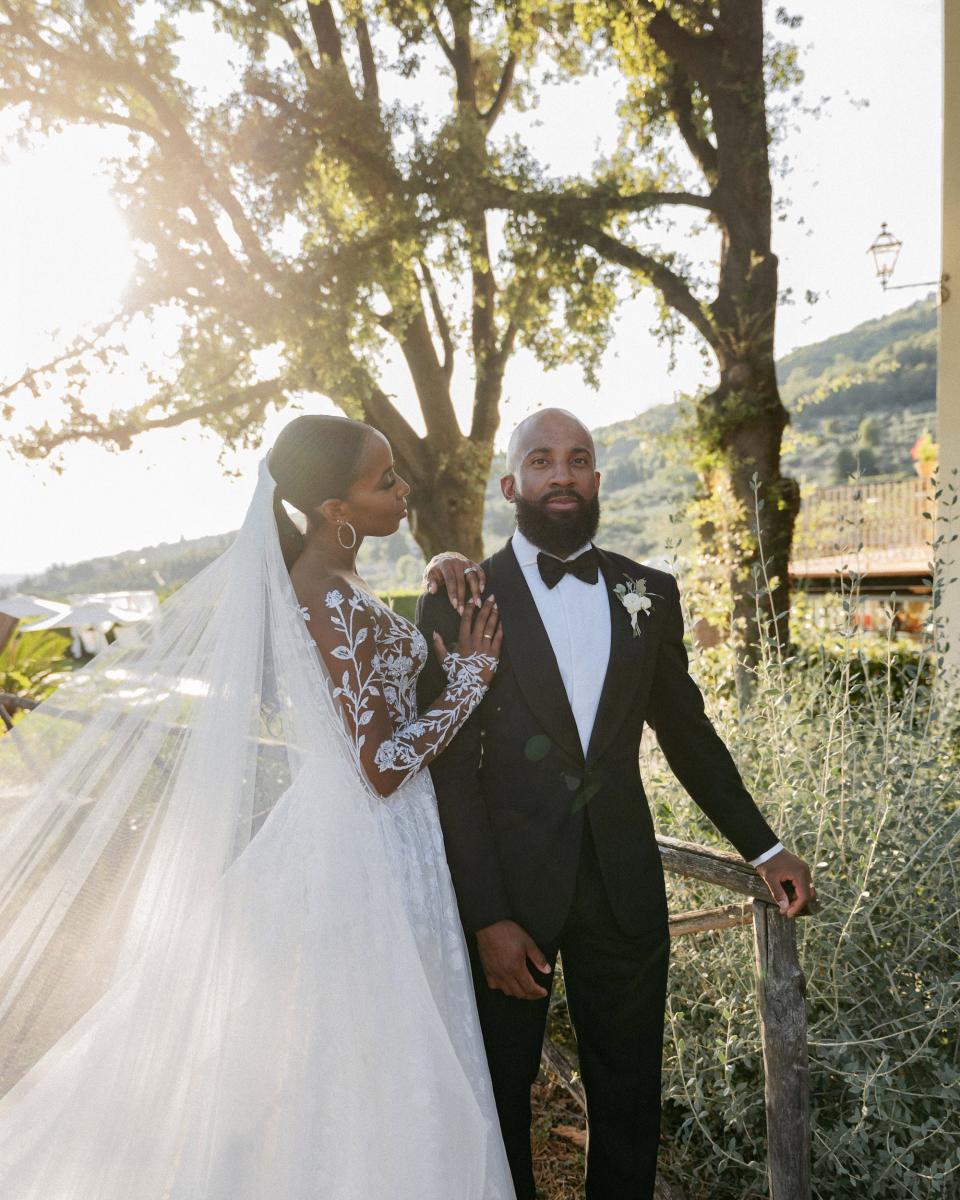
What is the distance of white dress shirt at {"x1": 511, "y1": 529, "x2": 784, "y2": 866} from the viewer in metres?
2.29

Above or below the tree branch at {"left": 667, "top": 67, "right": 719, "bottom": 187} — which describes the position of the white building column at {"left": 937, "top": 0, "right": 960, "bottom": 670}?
below

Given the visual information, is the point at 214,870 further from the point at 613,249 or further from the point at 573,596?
the point at 613,249

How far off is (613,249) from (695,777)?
342 inches

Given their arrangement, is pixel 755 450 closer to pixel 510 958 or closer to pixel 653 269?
pixel 653 269

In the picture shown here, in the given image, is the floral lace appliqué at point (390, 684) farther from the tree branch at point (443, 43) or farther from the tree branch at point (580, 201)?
the tree branch at point (443, 43)

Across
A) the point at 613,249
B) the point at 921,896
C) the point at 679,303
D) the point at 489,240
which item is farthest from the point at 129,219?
the point at 921,896

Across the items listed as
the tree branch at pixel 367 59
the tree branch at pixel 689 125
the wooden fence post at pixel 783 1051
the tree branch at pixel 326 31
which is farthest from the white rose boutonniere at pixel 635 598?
the tree branch at pixel 326 31

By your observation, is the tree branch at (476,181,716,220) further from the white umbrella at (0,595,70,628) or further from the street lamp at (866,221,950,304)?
the white umbrella at (0,595,70,628)

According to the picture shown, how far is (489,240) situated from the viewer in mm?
10906

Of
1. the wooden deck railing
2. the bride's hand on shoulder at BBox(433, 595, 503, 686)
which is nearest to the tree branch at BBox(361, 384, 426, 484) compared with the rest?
the wooden deck railing

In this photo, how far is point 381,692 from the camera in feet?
6.95

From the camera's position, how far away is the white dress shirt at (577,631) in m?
2.29

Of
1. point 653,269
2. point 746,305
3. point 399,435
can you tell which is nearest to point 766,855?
point 746,305

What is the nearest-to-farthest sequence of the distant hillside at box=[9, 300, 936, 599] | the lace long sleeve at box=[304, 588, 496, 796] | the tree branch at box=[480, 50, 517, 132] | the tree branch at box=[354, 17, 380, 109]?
the lace long sleeve at box=[304, 588, 496, 796] → the distant hillside at box=[9, 300, 936, 599] → the tree branch at box=[354, 17, 380, 109] → the tree branch at box=[480, 50, 517, 132]
